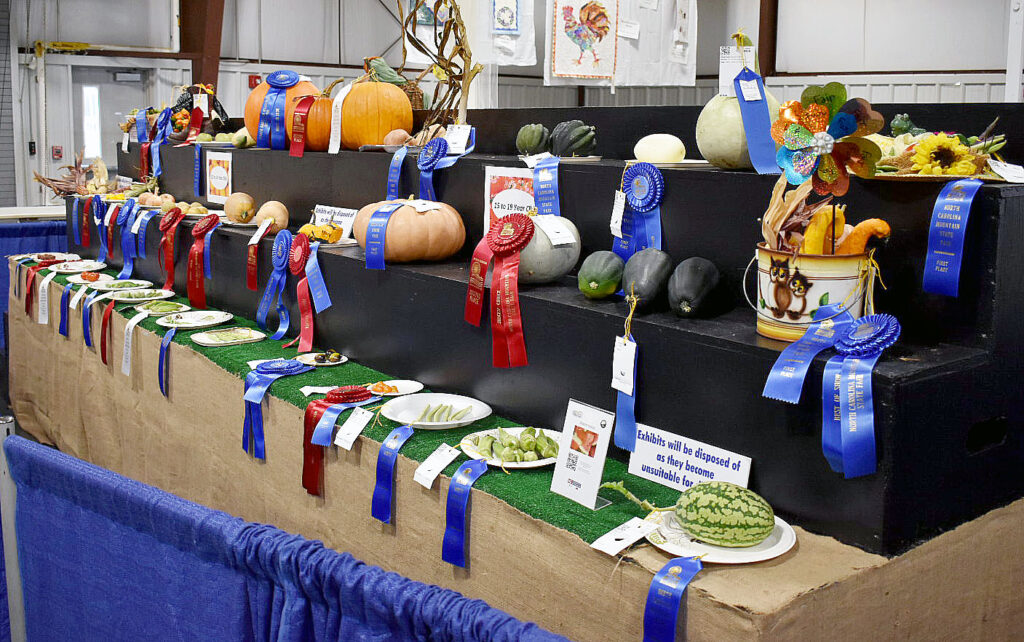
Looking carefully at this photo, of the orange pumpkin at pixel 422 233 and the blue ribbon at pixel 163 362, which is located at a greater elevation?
the orange pumpkin at pixel 422 233

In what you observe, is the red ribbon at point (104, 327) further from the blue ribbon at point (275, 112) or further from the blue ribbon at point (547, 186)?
the blue ribbon at point (547, 186)

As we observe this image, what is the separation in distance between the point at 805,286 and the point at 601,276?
1.78ft

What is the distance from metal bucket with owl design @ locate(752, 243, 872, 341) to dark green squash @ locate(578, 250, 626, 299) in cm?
44

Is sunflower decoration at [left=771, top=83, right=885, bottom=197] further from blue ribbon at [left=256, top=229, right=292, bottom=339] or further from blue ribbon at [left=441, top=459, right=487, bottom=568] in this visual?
blue ribbon at [left=256, top=229, right=292, bottom=339]

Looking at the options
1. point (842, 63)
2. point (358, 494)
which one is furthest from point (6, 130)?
point (358, 494)

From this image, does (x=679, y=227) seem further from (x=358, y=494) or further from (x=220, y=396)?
(x=220, y=396)

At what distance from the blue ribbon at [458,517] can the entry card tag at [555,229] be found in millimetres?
628

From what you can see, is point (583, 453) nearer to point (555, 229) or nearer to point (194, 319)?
point (555, 229)

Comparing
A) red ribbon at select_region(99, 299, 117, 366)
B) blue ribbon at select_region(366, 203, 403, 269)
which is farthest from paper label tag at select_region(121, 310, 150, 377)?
blue ribbon at select_region(366, 203, 403, 269)

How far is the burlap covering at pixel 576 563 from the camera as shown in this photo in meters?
Answer: 1.53

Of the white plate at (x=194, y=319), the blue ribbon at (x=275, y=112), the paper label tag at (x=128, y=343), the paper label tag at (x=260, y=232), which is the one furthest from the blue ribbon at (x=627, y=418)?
the blue ribbon at (x=275, y=112)

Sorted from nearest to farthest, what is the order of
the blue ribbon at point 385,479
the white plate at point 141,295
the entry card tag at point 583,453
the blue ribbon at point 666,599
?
the blue ribbon at point 666,599
the entry card tag at point 583,453
the blue ribbon at point 385,479
the white plate at point 141,295

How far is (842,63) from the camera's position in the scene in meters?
8.40

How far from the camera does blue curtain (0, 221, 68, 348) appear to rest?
20.2 feet
